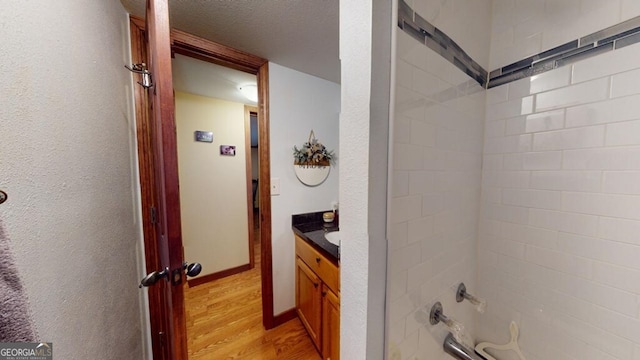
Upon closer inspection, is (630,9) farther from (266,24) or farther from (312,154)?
(312,154)

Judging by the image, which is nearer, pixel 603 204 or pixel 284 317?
pixel 603 204

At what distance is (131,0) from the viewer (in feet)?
3.06

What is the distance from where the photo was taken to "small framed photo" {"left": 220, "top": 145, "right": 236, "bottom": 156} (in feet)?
7.40

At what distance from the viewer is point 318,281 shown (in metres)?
1.29

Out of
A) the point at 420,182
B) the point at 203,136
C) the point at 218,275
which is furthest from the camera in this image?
the point at 218,275

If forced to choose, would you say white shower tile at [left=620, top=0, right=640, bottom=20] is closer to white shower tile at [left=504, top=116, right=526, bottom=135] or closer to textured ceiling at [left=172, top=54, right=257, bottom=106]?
white shower tile at [left=504, top=116, right=526, bottom=135]

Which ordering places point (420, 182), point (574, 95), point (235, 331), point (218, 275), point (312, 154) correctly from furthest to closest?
point (218, 275)
point (312, 154)
point (235, 331)
point (574, 95)
point (420, 182)

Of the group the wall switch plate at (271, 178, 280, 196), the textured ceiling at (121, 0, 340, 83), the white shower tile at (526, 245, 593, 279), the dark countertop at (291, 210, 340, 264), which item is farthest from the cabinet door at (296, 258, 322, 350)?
the textured ceiling at (121, 0, 340, 83)

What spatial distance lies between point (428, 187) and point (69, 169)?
1.14 m

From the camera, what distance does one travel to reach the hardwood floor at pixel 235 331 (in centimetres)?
137

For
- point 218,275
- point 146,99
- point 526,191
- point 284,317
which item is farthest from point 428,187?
point 218,275

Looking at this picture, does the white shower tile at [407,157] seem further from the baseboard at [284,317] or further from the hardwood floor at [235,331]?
the baseboard at [284,317]

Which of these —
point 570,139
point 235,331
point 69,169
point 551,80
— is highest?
point 551,80

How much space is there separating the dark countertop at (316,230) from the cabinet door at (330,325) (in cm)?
23
